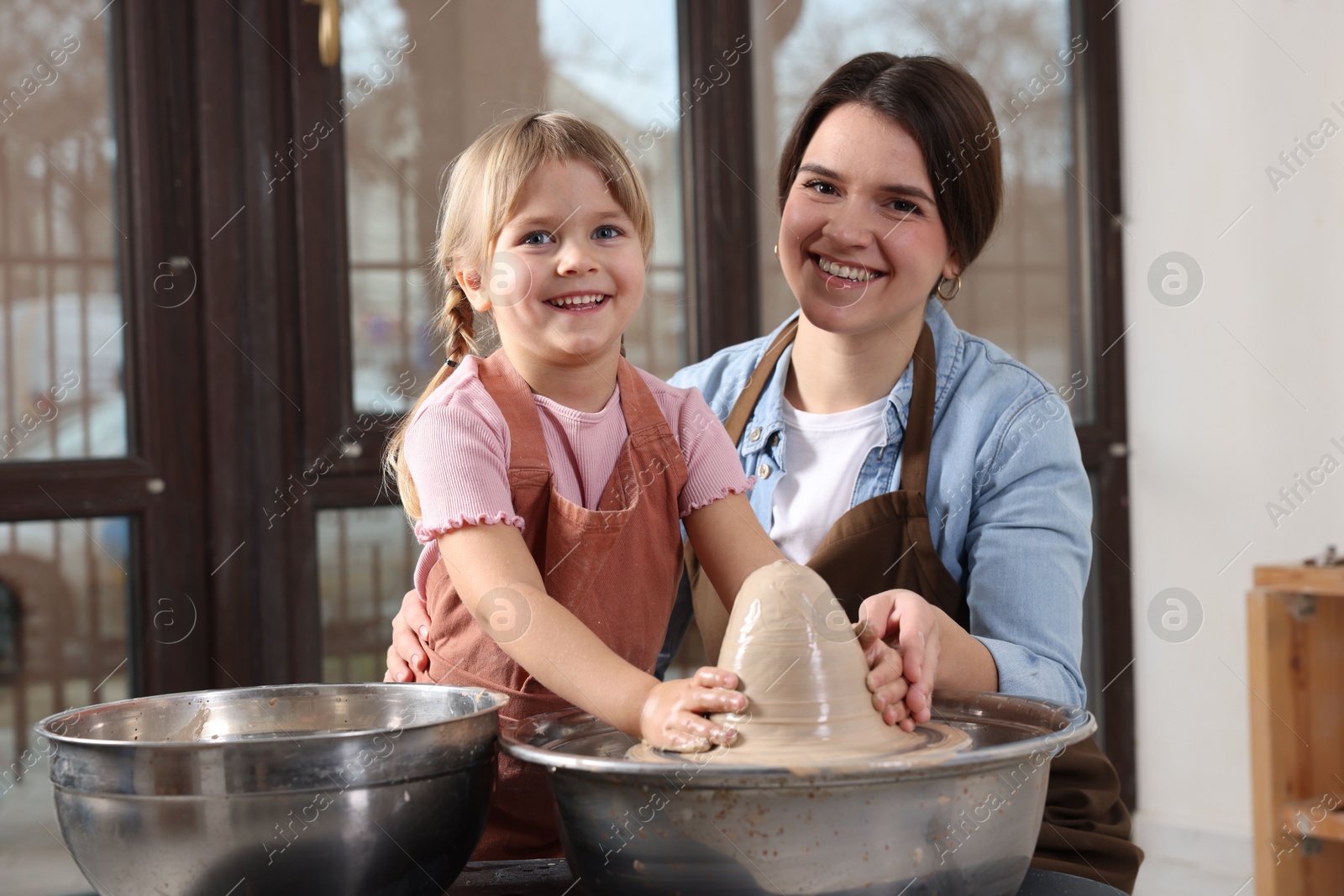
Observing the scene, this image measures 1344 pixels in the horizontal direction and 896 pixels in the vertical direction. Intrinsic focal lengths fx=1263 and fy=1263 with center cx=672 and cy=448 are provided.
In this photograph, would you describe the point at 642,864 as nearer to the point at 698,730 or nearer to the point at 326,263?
the point at 698,730

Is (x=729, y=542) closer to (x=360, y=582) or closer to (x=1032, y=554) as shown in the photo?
(x=1032, y=554)

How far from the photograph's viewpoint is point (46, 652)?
208cm

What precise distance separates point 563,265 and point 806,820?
20.0 inches

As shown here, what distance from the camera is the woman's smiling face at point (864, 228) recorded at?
54.7 inches

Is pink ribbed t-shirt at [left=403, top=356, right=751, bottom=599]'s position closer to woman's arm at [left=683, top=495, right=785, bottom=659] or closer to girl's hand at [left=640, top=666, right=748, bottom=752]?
woman's arm at [left=683, top=495, right=785, bottom=659]

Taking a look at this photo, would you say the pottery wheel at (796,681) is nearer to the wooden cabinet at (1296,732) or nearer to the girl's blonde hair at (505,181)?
the girl's blonde hair at (505,181)

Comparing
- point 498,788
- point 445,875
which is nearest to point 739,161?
point 498,788

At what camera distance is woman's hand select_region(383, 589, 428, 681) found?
1.14 m

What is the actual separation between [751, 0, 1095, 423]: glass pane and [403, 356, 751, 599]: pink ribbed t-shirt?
5.43 feet

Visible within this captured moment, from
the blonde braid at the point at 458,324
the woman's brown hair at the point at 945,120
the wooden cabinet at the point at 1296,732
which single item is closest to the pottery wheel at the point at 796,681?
the blonde braid at the point at 458,324

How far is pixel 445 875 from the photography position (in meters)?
0.79

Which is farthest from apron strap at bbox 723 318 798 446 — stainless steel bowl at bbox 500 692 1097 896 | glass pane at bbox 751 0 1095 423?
glass pane at bbox 751 0 1095 423

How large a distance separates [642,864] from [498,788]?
0.33 m

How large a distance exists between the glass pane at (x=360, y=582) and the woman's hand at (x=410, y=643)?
3.76 ft
